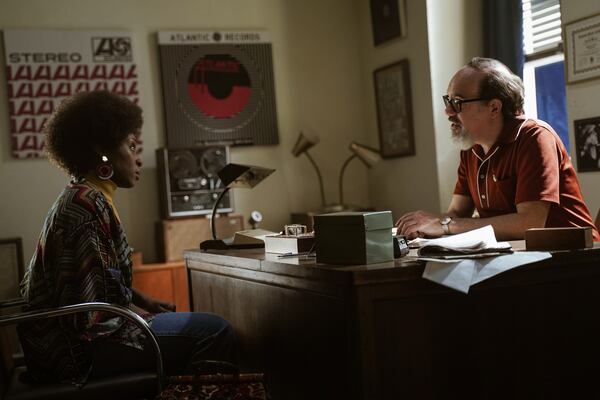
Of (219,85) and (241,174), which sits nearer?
(241,174)

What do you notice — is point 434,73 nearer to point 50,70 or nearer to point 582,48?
point 582,48

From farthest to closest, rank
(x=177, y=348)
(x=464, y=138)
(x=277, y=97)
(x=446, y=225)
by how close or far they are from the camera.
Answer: (x=277, y=97)
(x=464, y=138)
(x=446, y=225)
(x=177, y=348)

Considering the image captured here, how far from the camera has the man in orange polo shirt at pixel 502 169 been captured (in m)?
2.69

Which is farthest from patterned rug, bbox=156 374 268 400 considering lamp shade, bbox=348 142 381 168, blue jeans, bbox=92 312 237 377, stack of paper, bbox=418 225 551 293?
lamp shade, bbox=348 142 381 168

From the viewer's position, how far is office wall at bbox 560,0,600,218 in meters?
3.83

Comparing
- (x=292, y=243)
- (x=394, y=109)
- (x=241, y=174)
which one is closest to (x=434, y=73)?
(x=394, y=109)

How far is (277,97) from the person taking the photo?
215 inches

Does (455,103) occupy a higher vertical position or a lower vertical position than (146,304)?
higher

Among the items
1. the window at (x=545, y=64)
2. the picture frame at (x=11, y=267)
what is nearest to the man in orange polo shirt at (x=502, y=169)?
the window at (x=545, y=64)

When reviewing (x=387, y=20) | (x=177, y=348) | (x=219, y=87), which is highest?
(x=387, y=20)

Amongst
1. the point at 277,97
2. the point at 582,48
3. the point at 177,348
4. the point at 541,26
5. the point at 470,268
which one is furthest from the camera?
the point at 277,97

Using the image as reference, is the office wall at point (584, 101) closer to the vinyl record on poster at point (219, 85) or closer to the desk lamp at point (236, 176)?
the desk lamp at point (236, 176)

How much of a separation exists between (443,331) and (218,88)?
3.68m

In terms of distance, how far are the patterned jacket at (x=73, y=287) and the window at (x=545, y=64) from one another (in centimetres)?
305
